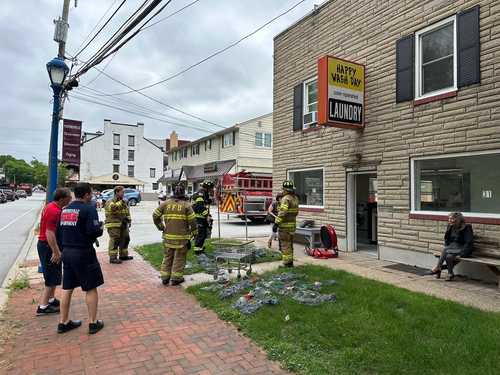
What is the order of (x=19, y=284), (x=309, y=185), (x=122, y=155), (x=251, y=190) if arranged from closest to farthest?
(x=19, y=284) < (x=309, y=185) < (x=251, y=190) < (x=122, y=155)

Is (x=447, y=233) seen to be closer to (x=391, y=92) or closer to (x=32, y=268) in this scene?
(x=391, y=92)

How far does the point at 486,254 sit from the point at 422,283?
1.22 metres

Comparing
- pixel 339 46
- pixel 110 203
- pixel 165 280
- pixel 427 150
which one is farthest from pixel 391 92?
pixel 110 203

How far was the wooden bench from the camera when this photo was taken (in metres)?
6.42

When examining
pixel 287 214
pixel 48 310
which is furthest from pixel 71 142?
pixel 287 214

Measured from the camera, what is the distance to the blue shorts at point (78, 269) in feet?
15.4

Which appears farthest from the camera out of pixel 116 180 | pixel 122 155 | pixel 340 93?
pixel 122 155

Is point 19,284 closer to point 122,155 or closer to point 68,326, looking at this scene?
point 68,326

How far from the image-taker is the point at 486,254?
6.73 meters

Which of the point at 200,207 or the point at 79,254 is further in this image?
the point at 200,207

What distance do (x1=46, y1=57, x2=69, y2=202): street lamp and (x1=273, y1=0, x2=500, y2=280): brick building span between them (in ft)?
22.1

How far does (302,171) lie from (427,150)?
4.62m

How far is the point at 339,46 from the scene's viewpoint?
10.5 metres

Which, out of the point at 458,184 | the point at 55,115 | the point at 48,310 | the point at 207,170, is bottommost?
the point at 48,310
